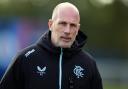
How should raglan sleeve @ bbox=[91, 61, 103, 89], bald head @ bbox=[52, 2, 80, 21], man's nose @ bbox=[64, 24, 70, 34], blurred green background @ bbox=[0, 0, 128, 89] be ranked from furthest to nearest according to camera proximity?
blurred green background @ bbox=[0, 0, 128, 89], raglan sleeve @ bbox=[91, 61, 103, 89], bald head @ bbox=[52, 2, 80, 21], man's nose @ bbox=[64, 24, 70, 34]

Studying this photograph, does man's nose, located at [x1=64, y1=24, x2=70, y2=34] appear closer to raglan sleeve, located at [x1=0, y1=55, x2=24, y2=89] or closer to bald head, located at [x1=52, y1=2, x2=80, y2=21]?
bald head, located at [x1=52, y1=2, x2=80, y2=21]

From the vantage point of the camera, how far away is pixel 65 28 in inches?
356

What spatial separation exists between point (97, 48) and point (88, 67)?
3972 cm

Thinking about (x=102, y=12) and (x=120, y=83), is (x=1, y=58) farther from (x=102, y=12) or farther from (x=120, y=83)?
(x=102, y=12)

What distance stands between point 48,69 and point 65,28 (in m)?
0.56

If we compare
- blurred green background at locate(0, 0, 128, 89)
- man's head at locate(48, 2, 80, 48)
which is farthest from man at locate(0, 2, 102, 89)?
blurred green background at locate(0, 0, 128, 89)

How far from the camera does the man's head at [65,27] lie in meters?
9.03

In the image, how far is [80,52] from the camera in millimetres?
9398

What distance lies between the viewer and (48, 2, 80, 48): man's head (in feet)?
29.6

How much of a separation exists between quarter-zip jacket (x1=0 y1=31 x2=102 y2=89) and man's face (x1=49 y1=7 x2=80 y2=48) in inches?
3.7

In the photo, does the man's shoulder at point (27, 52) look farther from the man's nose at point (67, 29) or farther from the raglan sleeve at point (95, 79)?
the raglan sleeve at point (95, 79)

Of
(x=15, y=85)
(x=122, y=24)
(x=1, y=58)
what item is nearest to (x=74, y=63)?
(x=15, y=85)

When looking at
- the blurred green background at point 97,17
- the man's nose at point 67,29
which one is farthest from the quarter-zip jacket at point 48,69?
the blurred green background at point 97,17

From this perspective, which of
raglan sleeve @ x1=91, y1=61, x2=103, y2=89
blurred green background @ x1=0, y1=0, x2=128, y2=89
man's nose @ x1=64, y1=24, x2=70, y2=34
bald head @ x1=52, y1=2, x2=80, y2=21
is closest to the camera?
man's nose @ x1=64, y1=24, x2=70, y2=34
